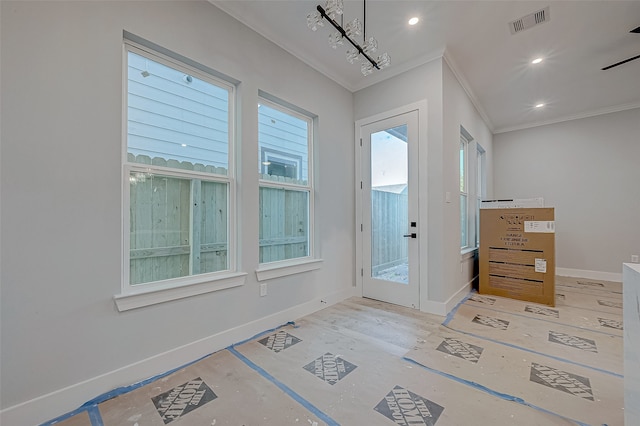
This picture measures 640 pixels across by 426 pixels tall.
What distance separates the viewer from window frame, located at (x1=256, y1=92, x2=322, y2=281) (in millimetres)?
2633

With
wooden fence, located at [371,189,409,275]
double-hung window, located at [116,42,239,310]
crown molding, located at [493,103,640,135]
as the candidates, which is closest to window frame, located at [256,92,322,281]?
double-hung window, located at [116,42,239,310]

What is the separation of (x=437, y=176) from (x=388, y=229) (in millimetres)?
887

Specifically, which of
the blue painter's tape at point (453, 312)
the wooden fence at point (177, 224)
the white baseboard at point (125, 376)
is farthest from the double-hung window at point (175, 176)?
the blue painter's tape at point (453, 312)

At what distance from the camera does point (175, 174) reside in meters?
2.04

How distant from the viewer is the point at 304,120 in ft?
10.3

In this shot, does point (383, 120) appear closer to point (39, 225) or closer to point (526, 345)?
point (526, 345)

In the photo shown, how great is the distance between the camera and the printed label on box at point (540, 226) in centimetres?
320

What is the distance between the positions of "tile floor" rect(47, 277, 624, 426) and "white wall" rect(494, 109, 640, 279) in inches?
97.5

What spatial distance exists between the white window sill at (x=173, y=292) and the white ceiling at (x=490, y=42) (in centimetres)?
228

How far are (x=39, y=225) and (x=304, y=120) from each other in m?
2.46

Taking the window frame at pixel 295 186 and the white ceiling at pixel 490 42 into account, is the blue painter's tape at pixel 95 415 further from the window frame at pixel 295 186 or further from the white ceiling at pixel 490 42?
the white ceiling at pixel 490 42

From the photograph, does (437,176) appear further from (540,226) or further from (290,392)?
(290,392)

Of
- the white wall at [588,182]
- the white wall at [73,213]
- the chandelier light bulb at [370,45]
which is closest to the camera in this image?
the white wall at [73,213]

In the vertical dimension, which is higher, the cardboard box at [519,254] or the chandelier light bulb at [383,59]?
the chandelier light bulb at [383,59]
